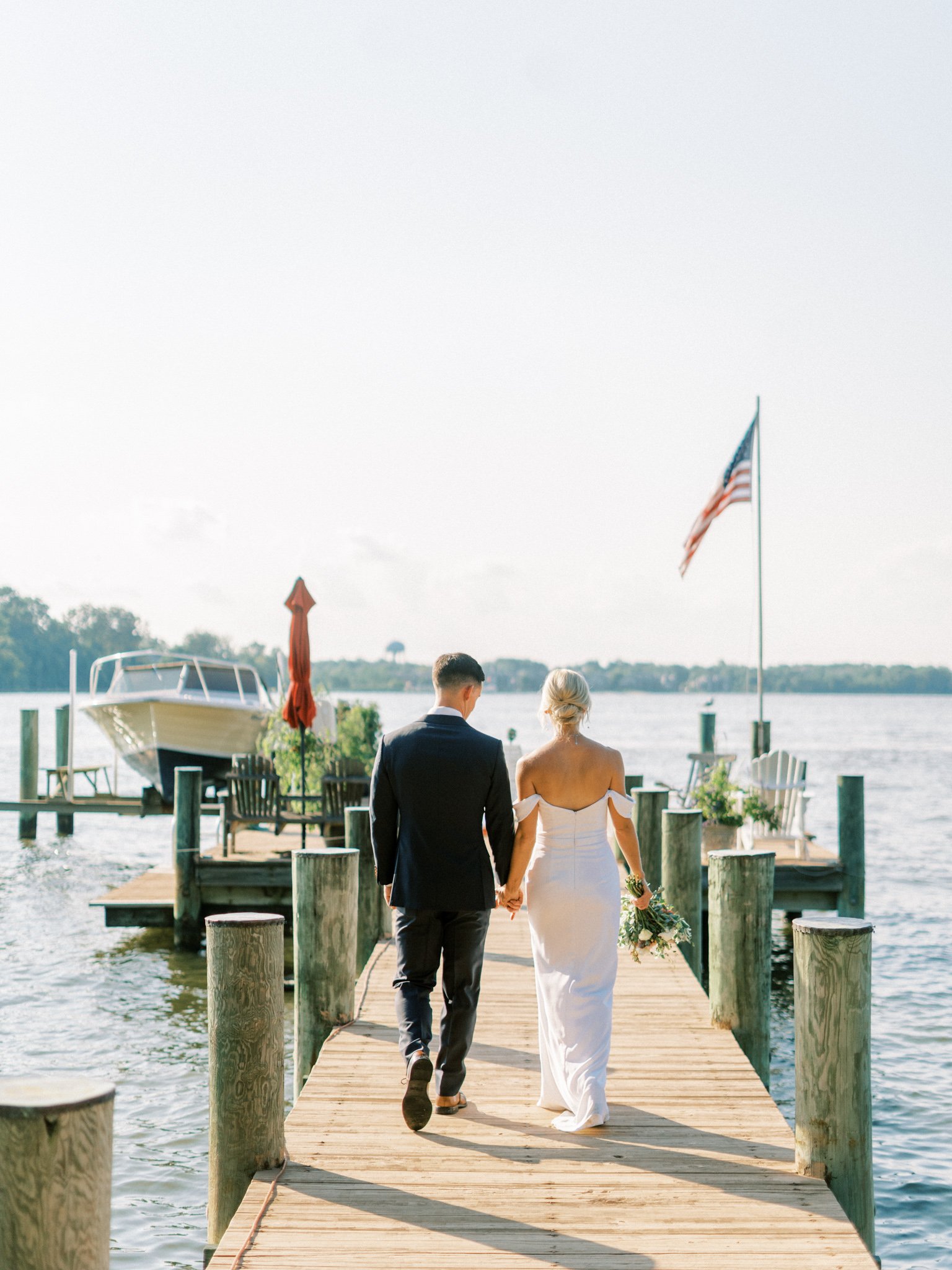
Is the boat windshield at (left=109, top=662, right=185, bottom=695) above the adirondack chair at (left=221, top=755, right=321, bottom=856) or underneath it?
above

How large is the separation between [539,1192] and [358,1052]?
6.84ft

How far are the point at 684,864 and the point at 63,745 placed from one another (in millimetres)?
21143

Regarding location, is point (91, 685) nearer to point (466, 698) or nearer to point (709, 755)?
point (709, 755)

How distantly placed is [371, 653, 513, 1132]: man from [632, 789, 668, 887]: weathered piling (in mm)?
6228

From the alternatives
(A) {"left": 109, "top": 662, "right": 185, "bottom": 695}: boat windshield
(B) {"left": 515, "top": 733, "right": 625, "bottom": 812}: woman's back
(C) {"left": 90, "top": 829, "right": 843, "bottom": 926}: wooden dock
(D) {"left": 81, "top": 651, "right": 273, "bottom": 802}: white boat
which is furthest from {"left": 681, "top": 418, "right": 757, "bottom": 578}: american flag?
(B) {"left": 515, "top": 733, "right": 625, "bottom": 812}: woman's back

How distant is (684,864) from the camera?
381 inches

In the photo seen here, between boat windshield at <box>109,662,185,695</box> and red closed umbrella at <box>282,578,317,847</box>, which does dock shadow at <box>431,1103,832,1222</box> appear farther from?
boat windshield at <box>109,662,185,695</box>

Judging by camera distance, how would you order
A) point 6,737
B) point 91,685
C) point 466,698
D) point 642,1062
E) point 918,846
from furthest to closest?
1. point 6,737
2. point 918,846
3. point 91,685
4. point 642,1062
5. point 466,698

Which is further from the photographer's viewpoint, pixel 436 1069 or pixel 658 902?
pixel 658 902

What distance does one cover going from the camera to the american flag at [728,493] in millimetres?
21219

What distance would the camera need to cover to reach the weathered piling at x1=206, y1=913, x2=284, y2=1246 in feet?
15.8

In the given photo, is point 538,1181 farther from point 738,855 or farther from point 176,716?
point 176,716

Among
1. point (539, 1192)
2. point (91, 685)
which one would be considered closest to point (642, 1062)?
point (539, 1192)

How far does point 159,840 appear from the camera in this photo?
1251 inches
